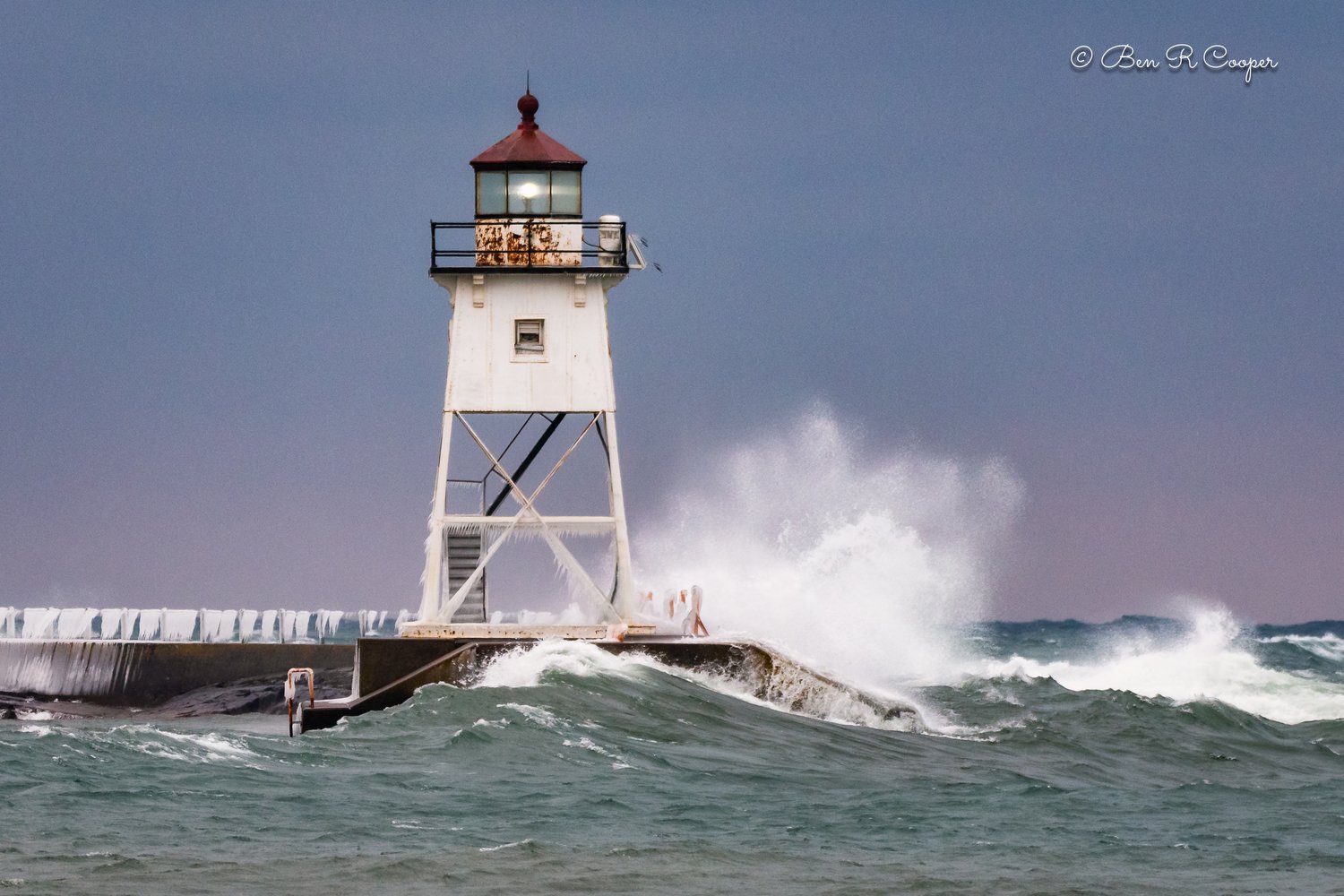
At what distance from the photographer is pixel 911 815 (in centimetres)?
1642

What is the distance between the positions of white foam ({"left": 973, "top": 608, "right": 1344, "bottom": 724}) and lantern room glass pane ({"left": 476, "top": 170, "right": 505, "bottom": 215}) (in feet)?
49.6

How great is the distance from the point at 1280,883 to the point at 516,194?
1673 centimetres

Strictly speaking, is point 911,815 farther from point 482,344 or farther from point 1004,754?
point 482,344

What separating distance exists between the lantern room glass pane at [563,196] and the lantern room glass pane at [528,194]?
86mm

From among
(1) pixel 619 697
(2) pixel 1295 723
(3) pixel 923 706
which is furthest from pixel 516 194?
(2) pixel 1295 723

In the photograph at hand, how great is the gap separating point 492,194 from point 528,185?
0.58m

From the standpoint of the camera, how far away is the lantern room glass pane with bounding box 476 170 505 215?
27031 millimetres

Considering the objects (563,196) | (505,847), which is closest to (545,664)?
(563,196)

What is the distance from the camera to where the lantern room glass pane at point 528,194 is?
27031mm

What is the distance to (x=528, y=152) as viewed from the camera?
1069 inches

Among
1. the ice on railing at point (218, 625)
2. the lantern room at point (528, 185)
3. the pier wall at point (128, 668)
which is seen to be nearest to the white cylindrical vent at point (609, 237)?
the lantern room at point (528, 185)

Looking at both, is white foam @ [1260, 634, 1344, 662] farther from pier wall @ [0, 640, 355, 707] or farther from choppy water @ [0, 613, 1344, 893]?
pier wall @ [0, 640, 355, 707]

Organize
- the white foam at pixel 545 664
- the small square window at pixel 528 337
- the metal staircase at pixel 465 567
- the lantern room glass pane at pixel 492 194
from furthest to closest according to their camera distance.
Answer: the metal staircase at pixel 465 567
the lantern room glass pane at pixel 492 194
the small square window at pixel 528 337
the white foam at pixel 545 664

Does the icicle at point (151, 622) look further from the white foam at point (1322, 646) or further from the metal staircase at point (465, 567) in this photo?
the white foam at point (1322, 646)
